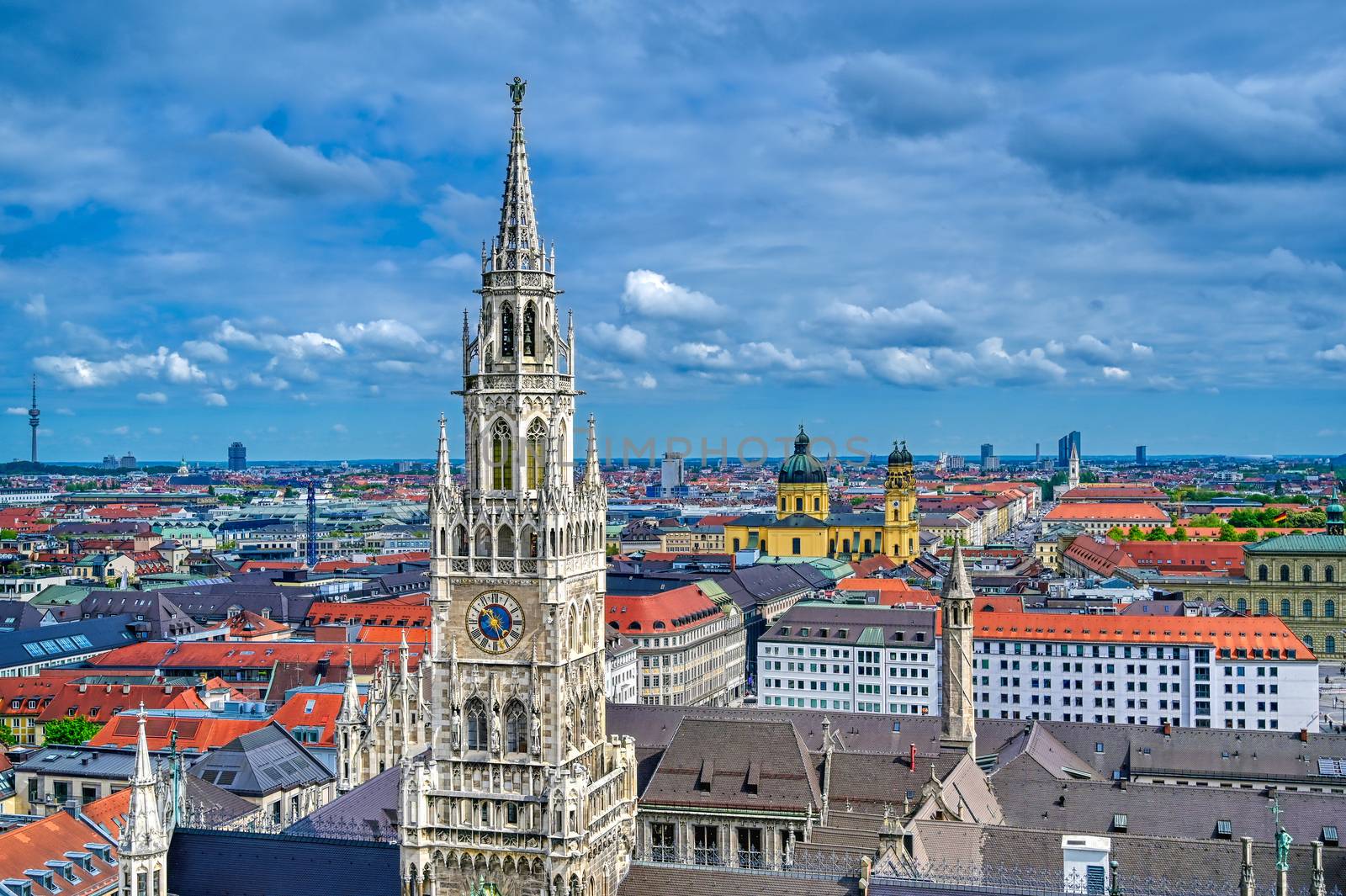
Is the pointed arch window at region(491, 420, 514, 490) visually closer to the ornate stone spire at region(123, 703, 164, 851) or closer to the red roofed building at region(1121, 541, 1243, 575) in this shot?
the ornate stone spire at region(123, 703, 164, 851)

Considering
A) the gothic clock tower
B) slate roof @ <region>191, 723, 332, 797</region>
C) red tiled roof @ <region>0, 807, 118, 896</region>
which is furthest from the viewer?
slate roof @ <region>191, 723, 332, 797</region>

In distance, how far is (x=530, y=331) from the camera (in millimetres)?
41125

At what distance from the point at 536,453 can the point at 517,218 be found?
277 inches

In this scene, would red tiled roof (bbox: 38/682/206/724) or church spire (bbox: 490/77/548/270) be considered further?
red tiled roof (bbox: 38/682/206/724)

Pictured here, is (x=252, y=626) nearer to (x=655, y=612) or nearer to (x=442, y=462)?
(x=655, y=612)

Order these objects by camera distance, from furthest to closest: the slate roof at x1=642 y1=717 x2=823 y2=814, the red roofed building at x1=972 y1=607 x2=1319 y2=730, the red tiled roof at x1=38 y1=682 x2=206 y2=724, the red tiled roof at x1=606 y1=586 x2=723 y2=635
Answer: the red tiled roof at x1=606 y1=586 x2=723 y2=635 → the red roofed building at x1=972 y1=607 x2=1319 y2=730 → the red tiled roof at x1=38 y1=682 x2=206 y2=724 → the slate roof at x1=642 y1=717 x2=823 y2=814

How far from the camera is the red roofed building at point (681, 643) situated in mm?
133125

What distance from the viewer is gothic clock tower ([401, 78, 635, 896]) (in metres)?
39.7

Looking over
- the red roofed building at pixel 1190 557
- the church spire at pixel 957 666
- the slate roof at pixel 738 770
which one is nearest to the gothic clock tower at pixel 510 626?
the slate roof at pixel 738 770

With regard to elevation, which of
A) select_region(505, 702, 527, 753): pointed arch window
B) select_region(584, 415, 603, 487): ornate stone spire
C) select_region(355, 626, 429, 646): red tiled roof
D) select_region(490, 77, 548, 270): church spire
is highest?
select_region(490, 77, 548, 270): church spire

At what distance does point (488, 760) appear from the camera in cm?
4019

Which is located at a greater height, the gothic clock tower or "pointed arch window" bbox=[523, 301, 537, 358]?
"pointed arch window" bbox=[523, 301, 537, 358]

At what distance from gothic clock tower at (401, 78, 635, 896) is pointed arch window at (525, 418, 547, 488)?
0.05 meters

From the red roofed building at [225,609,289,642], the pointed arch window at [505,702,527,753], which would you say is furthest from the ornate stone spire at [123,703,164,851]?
the red roofed building at [225,609,289,642]
